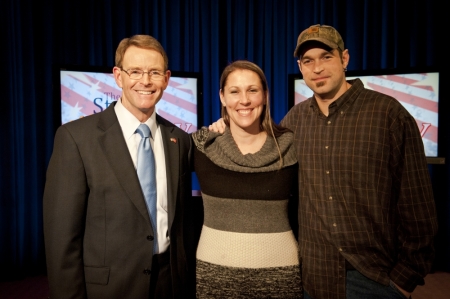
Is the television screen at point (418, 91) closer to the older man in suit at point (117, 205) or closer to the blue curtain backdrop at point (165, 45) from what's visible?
the blue curtain backdrop at point (165, 45)

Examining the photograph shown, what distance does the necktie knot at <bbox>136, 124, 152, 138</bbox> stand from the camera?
154cm

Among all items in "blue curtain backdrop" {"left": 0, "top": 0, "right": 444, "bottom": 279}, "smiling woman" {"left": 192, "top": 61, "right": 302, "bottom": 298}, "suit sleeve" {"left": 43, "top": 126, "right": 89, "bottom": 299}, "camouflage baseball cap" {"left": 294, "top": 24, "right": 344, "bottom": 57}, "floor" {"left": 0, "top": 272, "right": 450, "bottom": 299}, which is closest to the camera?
"suit sleeve" {"left": 43, "top": 126, "right": 89, "bottom": 299}

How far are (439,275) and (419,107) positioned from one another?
1.80 metres

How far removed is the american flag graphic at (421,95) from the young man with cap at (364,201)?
1.97 metres

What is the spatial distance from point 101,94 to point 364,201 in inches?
97.1

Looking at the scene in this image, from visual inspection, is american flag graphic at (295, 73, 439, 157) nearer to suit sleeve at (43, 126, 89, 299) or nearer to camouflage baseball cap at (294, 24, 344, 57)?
camouflage baseball cap at (294, 24, 344, 57)

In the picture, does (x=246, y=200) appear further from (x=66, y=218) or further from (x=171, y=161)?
(x=66, y=218)

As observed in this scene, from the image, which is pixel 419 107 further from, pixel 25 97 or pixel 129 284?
pixel 25 97

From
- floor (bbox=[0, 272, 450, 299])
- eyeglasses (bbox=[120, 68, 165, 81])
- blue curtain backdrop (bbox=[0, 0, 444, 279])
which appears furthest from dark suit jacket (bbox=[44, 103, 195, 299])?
blue curtain backdrop (bbox=[0, 0, 444, 279])

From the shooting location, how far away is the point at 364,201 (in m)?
1.50

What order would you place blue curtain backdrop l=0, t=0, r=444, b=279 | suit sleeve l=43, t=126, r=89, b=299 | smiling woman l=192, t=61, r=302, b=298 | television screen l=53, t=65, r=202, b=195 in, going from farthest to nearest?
1. blue curtain backdrop l=0, t=0, r=444, b=279
2. television screen l=53, t=65, r=202, b=195
3. smiling woman l=192, t=61, r=302, b=298
4. suit sleeve l=43, t=126, r=89, b=299

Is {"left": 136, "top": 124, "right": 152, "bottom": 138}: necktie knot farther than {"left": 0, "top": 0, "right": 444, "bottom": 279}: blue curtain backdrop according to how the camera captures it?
No

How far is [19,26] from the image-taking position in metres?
3.50

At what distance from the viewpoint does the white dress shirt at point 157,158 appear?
152 cm
